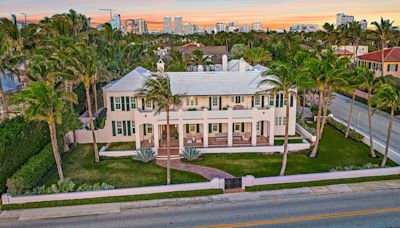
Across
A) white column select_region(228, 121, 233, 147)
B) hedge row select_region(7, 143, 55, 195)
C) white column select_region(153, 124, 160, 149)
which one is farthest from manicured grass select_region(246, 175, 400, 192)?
hedge row select_region(7, 143, 55, 195)

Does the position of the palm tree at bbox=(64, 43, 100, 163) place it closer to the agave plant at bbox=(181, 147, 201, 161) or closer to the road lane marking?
the agave plant at bbox=(181, 147, 201, 161)

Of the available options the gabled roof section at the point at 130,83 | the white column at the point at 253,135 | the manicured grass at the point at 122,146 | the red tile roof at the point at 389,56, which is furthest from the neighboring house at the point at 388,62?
the manicured grass at the point at 122,146

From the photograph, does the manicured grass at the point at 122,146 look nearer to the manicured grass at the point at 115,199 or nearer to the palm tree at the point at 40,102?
the palm tree at the point at 40,102

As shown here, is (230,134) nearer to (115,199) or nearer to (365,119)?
(115,199)

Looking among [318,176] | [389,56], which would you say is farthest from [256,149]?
[389,56]

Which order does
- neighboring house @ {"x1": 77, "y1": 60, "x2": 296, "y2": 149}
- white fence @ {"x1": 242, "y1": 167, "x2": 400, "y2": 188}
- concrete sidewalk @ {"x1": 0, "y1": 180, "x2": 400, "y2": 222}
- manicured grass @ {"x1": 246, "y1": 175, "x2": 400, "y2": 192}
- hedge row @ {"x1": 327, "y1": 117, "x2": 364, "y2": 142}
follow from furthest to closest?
hedge row @ {"x1": 327, "y1": 117, "x2": 364, "y2": 142}, neighboring house @ {"x1": 77, "y1": 60, "x2": 296, "y2": 149}, white fence @ {"x1": 242, "y1": 167, "x2": 400, "y2": 188}, manicured grass @ {"x1": 246, "y1": 175, "x2": 400, "y2": 192}, concrete sidewalk @ {"x1": 0, "y1": 180, "x2": 400, "y2": 222}

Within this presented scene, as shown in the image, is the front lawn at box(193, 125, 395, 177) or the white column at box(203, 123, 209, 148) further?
the white column at box(203, 123, 209, 148)

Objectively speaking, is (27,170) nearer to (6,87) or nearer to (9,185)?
(9,185)
